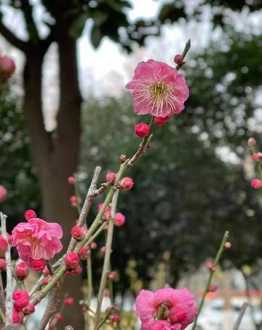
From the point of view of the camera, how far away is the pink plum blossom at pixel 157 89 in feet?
1.82

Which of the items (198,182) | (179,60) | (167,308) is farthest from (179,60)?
(198,182)

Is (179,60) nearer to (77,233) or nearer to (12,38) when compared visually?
(77,233)

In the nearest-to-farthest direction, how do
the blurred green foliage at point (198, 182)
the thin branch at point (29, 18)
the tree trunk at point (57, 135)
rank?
the thin branch at point (29, 18), the tree trunk at point (57, 135), the blurred green foliage at point (198, 182)

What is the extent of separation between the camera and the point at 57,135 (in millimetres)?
3240

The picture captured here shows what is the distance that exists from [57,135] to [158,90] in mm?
2720

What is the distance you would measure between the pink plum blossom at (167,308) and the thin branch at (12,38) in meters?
2.66

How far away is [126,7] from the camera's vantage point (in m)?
2.21

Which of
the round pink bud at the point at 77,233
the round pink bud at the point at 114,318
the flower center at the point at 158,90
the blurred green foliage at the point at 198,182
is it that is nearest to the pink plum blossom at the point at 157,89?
the flower center at the point at 158,90

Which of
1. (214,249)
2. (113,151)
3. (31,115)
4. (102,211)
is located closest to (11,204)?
(113,151)

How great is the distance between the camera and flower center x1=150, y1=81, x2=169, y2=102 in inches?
21.8

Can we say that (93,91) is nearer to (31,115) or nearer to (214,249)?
(214,249)

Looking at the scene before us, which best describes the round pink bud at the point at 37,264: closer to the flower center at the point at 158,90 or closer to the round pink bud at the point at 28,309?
the round pink bud at the point at 28,309

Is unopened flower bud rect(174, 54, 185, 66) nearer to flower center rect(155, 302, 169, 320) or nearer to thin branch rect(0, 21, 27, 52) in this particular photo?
flower center rect(155, 302, 169, 320)

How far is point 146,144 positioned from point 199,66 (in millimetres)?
5642
